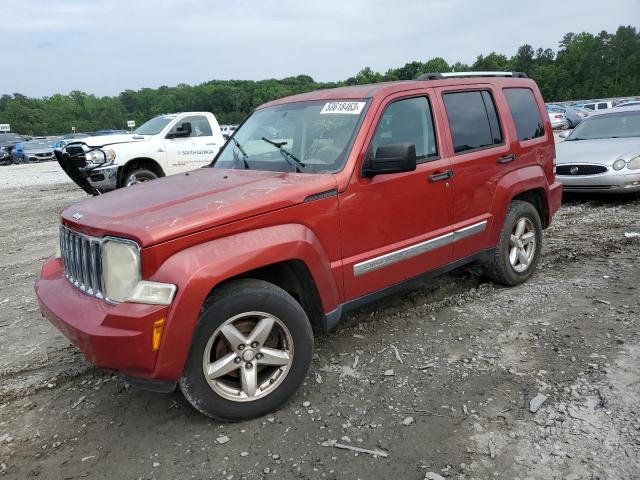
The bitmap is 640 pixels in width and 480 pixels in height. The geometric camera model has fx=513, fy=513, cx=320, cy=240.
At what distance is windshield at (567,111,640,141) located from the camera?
9102mm

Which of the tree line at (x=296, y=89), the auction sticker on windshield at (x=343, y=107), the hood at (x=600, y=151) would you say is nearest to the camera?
the auction sticker on windshield at (x=343, y=107)

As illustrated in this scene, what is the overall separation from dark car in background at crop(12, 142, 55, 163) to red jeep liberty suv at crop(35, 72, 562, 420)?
2803 cm

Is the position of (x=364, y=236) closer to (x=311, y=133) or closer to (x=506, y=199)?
(x=311, y=133)

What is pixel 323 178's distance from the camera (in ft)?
10.6

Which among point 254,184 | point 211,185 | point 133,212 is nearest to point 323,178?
point 254,184

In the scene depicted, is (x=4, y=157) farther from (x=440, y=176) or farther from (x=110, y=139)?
(x=440, y=176)

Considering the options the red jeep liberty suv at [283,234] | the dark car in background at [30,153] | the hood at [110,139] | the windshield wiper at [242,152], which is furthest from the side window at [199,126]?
the dark car in background at [30,153]

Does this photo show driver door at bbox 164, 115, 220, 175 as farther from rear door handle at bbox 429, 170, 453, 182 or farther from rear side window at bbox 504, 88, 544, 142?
rear door handle at bbox 429, 170, 453, 182

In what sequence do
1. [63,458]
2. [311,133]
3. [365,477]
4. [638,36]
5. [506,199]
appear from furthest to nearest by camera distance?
[638,36], [506,199], [311,133], [63,458], [365,477]

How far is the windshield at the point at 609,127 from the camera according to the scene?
9.10m

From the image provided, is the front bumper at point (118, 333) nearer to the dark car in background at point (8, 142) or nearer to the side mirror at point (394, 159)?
the side mirror at point (394, 159)

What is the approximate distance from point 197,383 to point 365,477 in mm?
989

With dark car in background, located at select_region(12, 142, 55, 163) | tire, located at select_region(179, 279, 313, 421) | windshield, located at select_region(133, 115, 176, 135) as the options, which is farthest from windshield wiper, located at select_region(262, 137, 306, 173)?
dark car in background, located at select_region(12, 142, 55, 163)

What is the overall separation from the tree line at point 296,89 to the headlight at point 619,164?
222ft
